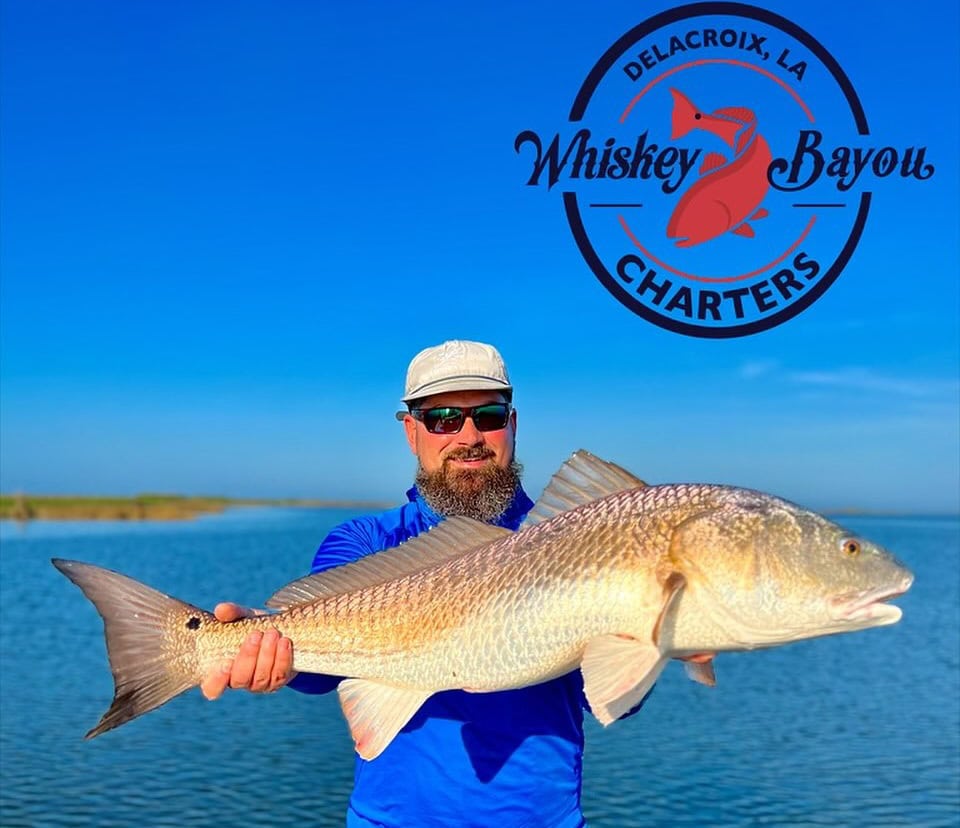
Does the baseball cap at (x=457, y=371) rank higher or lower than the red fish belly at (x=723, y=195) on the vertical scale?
lower

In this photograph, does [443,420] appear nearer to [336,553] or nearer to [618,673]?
[336,553]

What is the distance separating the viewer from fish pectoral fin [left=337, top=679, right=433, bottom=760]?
4328 millimetres

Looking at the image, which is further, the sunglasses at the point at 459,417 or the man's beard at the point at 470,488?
the sunglasses at the point at 459,417

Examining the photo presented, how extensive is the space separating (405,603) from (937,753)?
579 inches

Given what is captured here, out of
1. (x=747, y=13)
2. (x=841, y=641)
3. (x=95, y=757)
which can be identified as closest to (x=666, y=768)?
(x=95, y=757)

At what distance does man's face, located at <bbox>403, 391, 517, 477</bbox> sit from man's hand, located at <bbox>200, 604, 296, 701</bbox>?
144cm

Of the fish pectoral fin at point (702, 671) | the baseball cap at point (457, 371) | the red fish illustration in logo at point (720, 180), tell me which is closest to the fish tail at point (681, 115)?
the red fish illustration in logo at point (720, 180)

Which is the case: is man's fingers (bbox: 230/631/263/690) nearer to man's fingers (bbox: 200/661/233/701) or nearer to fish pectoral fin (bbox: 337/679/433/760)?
man's fingers (bbox: 200/661/233/701)

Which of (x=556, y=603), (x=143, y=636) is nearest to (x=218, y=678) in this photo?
(x=143, y=636)

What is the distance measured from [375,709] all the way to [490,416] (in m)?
1.76

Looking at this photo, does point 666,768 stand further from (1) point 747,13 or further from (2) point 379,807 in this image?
(2) point 379,807

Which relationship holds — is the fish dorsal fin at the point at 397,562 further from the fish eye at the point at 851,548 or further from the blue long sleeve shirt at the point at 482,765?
the fish eye at the point at 851,548

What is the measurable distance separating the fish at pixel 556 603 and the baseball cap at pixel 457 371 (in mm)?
1088

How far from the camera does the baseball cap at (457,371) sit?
5352 millimetres
